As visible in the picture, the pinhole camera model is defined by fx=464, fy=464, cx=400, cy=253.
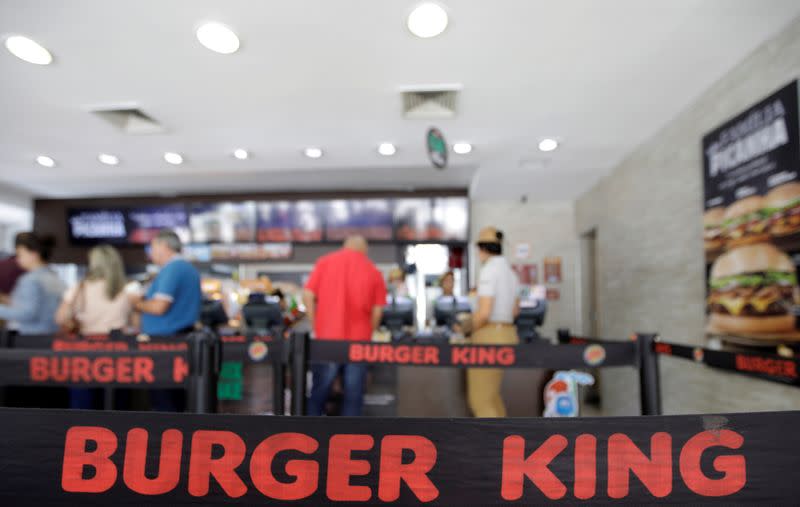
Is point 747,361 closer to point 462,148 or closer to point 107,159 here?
point 462,148

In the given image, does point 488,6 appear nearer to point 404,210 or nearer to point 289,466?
point 289,466

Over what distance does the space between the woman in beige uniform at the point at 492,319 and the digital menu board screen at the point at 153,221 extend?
15.9 ft

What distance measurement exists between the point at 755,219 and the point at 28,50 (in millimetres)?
3982

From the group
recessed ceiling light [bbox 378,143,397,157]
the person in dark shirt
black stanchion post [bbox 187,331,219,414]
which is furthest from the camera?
recessed ceiling light [bbox 378,143,397,157]

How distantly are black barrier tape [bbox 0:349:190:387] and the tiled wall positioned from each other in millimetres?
2729

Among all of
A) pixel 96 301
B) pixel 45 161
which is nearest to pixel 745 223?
pixel 96 301

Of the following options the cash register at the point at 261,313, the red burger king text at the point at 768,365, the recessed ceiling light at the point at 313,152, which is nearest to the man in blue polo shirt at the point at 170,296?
the cash register at the point at 261,313

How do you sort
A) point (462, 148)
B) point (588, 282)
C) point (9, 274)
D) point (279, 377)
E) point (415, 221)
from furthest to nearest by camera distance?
point (415, 221) < point (588, 282) < point (462, 148) < point (9, 274) < point (279, 377)

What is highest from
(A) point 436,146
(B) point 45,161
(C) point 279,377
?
(B) point 45,161

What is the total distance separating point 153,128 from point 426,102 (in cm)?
219

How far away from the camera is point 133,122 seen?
366cm

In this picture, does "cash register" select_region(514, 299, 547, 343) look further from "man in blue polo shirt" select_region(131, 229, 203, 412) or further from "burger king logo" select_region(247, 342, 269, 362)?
"man in blue polo shirt" select_region(131, 229, 203, 412)

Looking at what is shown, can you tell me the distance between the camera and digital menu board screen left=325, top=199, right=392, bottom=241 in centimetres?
600

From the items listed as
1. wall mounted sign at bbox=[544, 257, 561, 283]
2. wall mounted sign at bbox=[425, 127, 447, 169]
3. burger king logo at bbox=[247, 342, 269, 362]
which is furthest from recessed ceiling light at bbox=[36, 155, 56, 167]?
wall mounted sign at bbox=[544, 257, 561, 283]
